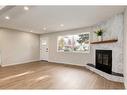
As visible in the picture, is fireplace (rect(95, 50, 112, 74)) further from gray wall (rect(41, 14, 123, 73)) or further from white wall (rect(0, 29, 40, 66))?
white wall (rect(0, 29, 40, 66))

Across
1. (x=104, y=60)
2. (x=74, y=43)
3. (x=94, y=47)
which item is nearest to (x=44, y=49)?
(x=74, y=43)

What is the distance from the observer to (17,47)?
23.4 feet

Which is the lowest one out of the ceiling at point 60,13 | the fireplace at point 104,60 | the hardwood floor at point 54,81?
the hardwood floor at point 54,81

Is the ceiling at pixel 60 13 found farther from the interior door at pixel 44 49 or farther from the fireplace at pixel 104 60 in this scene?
the interior door at pixel 44 49

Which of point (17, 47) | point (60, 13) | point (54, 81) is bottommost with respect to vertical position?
point (54, 81)

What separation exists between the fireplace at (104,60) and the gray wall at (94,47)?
0.26 metres

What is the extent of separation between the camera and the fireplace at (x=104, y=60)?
4332mm

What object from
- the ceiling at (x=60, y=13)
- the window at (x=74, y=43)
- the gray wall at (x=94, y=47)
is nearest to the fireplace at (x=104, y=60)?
the gray wall at (x=94, y=47)

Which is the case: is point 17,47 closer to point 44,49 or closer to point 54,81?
point 44,49

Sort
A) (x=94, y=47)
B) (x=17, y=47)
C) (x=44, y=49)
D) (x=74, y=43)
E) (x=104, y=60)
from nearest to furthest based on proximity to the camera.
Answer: (x=104, y=60) < (x=94, y=47) < (x=74, y=43) < (x=17, y=47) < (x=44, y=49)

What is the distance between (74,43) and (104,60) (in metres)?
2.63

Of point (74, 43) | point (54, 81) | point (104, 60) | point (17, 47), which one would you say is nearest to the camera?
point (54, 81)

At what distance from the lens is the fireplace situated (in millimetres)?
4332
